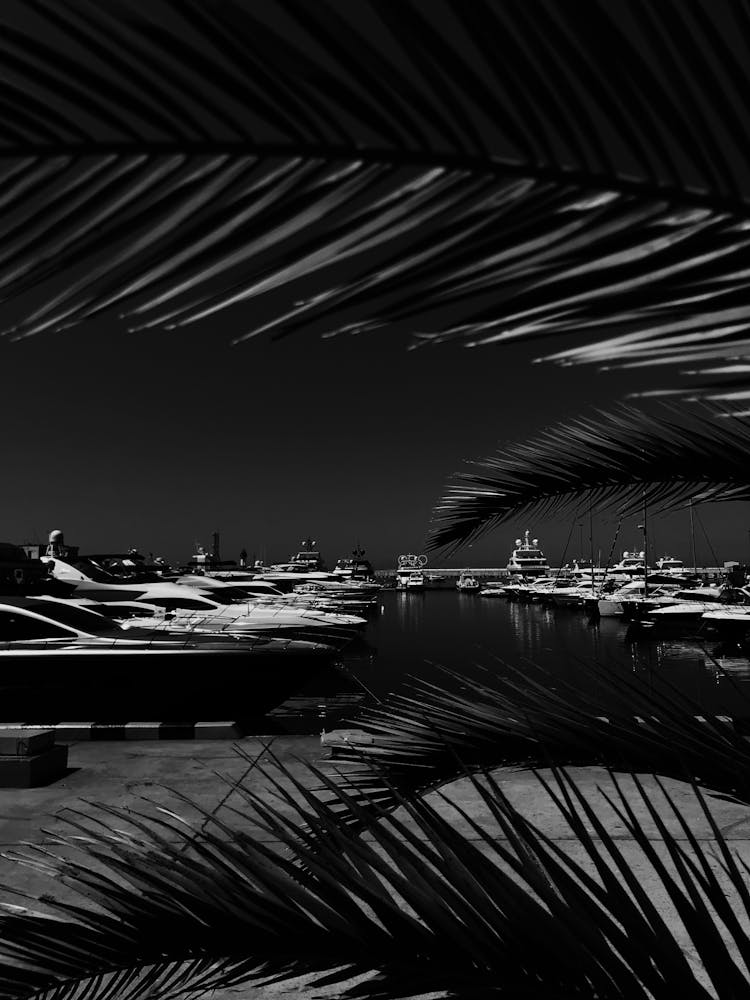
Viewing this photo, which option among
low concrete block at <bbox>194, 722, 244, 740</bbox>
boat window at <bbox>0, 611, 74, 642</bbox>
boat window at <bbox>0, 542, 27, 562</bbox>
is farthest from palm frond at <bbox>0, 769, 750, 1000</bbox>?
boat window at <bbox>0, 542, 27, 562</bbox>

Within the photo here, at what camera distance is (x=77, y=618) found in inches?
678

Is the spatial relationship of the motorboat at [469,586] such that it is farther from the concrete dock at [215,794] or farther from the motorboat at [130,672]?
the concrete dock at [215,794]

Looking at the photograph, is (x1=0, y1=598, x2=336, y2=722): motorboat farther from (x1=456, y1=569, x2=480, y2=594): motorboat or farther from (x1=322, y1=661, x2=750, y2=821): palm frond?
(x1=456, y1=569, x2=480, y2=594): motorboat

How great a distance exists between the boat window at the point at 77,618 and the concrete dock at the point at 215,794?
23.3ft

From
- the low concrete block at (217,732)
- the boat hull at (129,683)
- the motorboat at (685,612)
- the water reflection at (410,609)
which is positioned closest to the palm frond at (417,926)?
the low concrete block at (217,732)

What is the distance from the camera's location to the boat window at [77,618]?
1650 centimetres

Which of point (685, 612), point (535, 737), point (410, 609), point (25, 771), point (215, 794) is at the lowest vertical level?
point (410, 609)

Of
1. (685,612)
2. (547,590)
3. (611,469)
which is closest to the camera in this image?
(611,469)

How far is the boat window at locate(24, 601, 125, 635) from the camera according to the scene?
54.1 feet

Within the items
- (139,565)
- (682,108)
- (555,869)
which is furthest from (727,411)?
(139,565)


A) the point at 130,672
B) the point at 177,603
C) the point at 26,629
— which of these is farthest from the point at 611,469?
the point at 177,603

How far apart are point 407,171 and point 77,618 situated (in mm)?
17690

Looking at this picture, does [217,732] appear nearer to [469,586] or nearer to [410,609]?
[410,609]

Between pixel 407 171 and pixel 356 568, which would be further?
pixel 356 568
